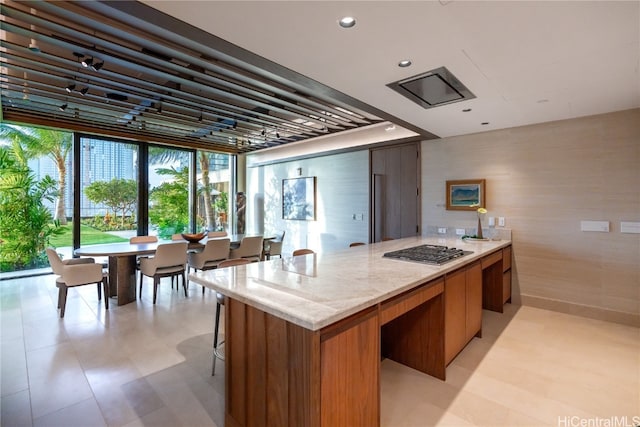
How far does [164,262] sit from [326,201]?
329 centimetres

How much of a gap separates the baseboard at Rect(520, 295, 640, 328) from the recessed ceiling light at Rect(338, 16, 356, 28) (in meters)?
4.10

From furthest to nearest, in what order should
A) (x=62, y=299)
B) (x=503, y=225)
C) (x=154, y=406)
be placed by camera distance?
(x=503, y=225) < (x=62, y=299) < (x=154, y=406)

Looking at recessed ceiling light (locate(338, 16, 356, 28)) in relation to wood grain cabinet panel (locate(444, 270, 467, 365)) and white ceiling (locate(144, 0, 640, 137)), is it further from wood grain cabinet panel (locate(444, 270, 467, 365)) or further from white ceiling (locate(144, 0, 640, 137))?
wood grain cabinet panel (locate(444, 270, 467, 365))

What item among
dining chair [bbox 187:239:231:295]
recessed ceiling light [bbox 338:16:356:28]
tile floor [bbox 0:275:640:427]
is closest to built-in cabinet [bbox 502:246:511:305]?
tile floor [bbox 0:275:640:427]

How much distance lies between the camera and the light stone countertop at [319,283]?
1.36 meters

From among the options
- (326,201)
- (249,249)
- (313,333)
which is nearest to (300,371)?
(313,333)

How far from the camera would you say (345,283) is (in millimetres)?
1790

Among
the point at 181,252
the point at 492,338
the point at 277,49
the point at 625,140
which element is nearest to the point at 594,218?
the point at 625,140

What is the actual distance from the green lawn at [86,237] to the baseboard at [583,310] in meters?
7.37

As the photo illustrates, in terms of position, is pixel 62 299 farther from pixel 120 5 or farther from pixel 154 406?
pixel 120 5

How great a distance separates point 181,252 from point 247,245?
104 centimetres

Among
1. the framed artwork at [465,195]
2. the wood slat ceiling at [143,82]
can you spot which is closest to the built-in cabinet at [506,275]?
the framed artwork at [465,195]

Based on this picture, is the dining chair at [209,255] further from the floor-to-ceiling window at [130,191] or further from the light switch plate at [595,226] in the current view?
the light switch plate at [595,226]

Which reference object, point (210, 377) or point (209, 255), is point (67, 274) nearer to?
point (209, 255)
